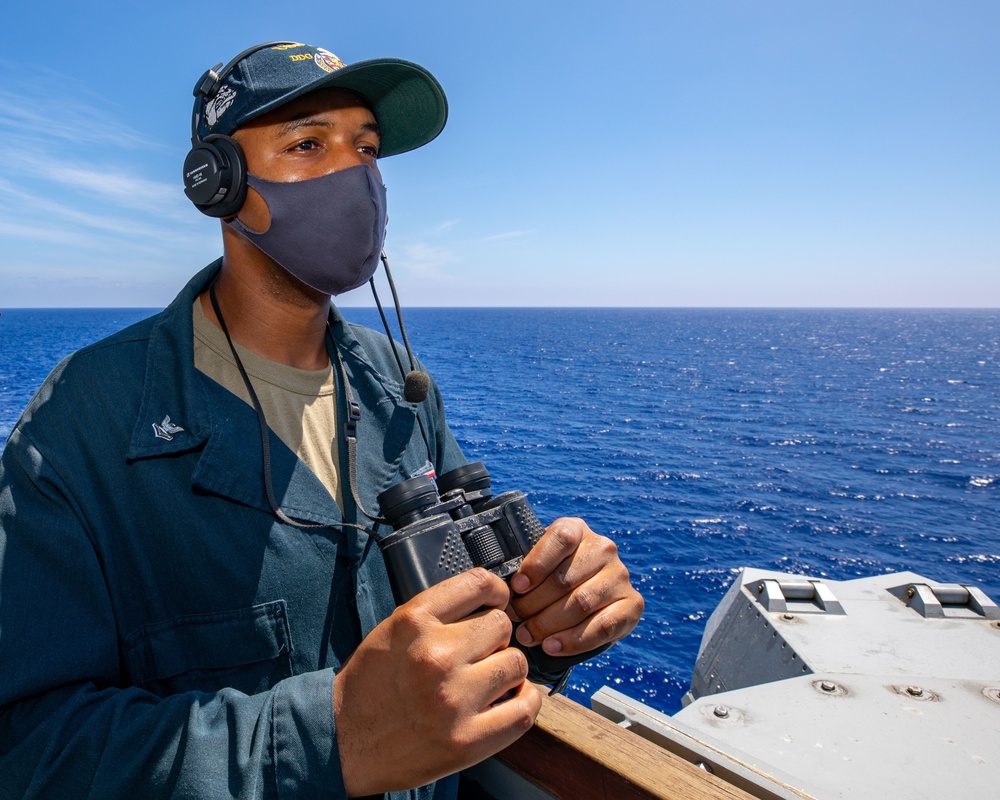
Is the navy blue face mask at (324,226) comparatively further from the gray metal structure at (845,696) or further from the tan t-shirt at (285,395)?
the gray metal structure at (845,696)

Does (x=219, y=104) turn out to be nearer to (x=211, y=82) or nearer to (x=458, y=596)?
(x=211, y=82)

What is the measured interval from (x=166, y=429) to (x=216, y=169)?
32.9 inches

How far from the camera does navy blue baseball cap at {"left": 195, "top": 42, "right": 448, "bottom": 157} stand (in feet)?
6.02

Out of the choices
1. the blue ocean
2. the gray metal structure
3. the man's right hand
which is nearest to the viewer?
the man's right hand

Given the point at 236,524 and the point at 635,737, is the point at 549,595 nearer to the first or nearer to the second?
the point at 635,737

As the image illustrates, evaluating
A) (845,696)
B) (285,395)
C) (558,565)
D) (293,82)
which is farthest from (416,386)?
(845,696)

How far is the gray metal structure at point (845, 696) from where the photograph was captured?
2471 millimetres

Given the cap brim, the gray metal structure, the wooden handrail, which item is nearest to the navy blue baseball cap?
the cap brim

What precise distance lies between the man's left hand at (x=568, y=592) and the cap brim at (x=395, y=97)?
1470mm

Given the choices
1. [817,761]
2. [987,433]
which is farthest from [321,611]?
[987,433]

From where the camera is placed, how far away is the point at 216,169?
72.9 inches

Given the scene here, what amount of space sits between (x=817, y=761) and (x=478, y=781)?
225 centimetres

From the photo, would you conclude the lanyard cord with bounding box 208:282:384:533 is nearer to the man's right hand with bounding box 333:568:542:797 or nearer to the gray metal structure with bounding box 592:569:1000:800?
the man's right hand with bounding box 333:568:542:797

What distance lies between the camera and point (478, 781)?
2.10m
